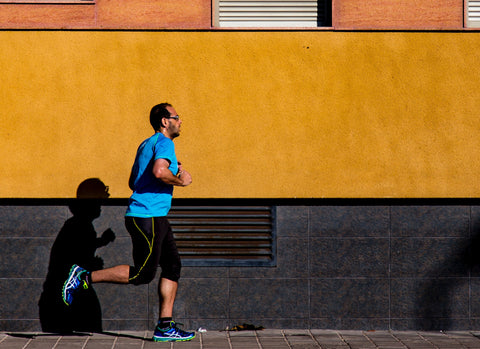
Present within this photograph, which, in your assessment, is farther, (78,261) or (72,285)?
(78,261)

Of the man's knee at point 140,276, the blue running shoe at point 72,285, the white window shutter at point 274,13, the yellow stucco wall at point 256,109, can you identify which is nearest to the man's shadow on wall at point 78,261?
the yellow stucco wall at point 256,109

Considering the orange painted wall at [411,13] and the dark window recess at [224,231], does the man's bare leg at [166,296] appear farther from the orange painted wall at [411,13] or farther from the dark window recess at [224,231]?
the orange painted wall at [411,13]

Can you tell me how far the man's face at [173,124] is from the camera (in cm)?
653

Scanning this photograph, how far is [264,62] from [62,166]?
6.83ft

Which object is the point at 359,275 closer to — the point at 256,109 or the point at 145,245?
the point at 256,109

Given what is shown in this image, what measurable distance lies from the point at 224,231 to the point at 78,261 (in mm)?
1368

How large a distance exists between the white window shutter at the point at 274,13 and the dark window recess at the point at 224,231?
177 cm

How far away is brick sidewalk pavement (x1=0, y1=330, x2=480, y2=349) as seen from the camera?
641 cm

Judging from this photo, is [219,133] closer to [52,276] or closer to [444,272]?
[52,276]

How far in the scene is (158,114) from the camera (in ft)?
21.4

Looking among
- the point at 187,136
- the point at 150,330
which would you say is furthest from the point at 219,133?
the point at 150,330

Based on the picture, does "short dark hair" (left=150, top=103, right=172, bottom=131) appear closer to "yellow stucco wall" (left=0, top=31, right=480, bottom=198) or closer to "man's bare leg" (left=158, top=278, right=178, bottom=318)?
"yellow stucco wall" (left=0, top=31, right=480, bottom=198)

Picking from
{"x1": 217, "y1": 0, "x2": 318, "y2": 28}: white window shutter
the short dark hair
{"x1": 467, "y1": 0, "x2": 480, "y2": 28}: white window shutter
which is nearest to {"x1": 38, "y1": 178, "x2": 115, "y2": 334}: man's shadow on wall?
the short dark hair

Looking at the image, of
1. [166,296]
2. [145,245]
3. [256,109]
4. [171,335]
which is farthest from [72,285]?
[256,109]
